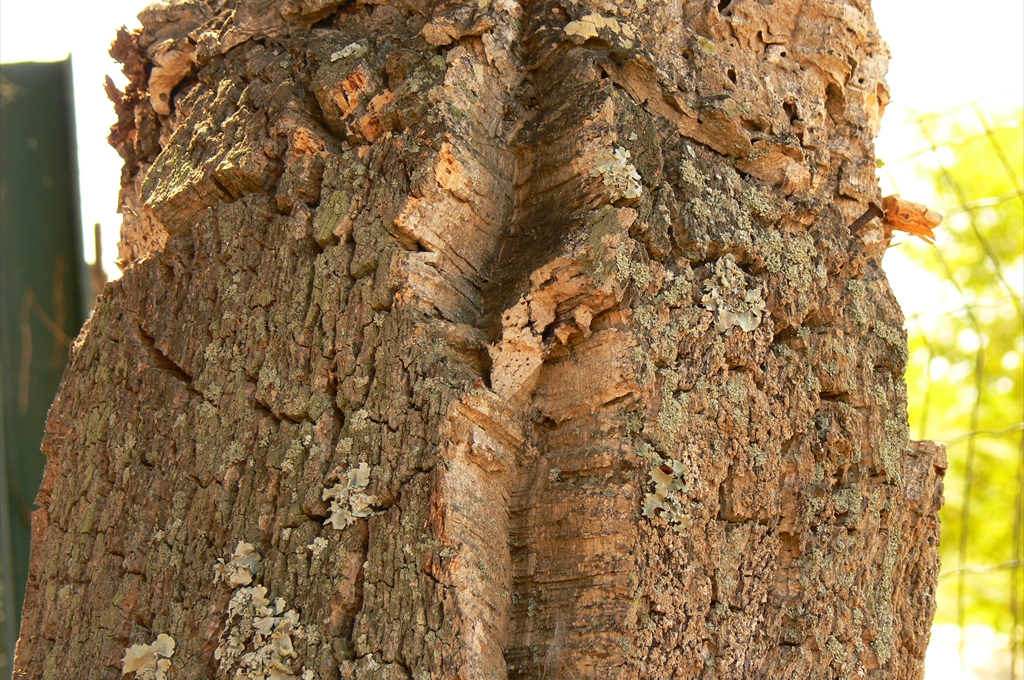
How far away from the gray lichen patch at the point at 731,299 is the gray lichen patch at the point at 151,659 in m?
0.78

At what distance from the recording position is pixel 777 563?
3.63 ft

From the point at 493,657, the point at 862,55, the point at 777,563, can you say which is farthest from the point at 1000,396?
the point at 493,657

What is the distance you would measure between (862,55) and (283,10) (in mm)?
914

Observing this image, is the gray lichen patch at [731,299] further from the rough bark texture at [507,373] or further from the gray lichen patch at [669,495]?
the gray lichen patch at [669,495]

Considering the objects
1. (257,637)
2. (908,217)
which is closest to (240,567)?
(257,637)

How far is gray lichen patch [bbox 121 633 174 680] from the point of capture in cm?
107

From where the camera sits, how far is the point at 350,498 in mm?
1000

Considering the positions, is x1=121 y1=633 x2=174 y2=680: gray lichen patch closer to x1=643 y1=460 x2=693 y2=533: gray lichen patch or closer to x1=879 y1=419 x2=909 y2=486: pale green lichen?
x1=643 y1=460 x2=693 y2=533: gray lichen patch

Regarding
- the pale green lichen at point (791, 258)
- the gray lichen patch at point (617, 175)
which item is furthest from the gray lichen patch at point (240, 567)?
the pale green lichen at point (791, 258)

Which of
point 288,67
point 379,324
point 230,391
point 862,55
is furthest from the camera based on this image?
point 862,55

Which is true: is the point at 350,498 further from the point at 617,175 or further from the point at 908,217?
the point at 908,217

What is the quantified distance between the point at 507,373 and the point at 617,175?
277 millimetres

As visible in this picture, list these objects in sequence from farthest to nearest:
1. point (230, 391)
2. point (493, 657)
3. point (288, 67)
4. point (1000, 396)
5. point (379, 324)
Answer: point (1000, 396), point (288, 67), point (230, 391), point (379, 324), point (493, 657)

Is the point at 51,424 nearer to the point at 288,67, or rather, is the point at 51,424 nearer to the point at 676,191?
the point at 288,67
